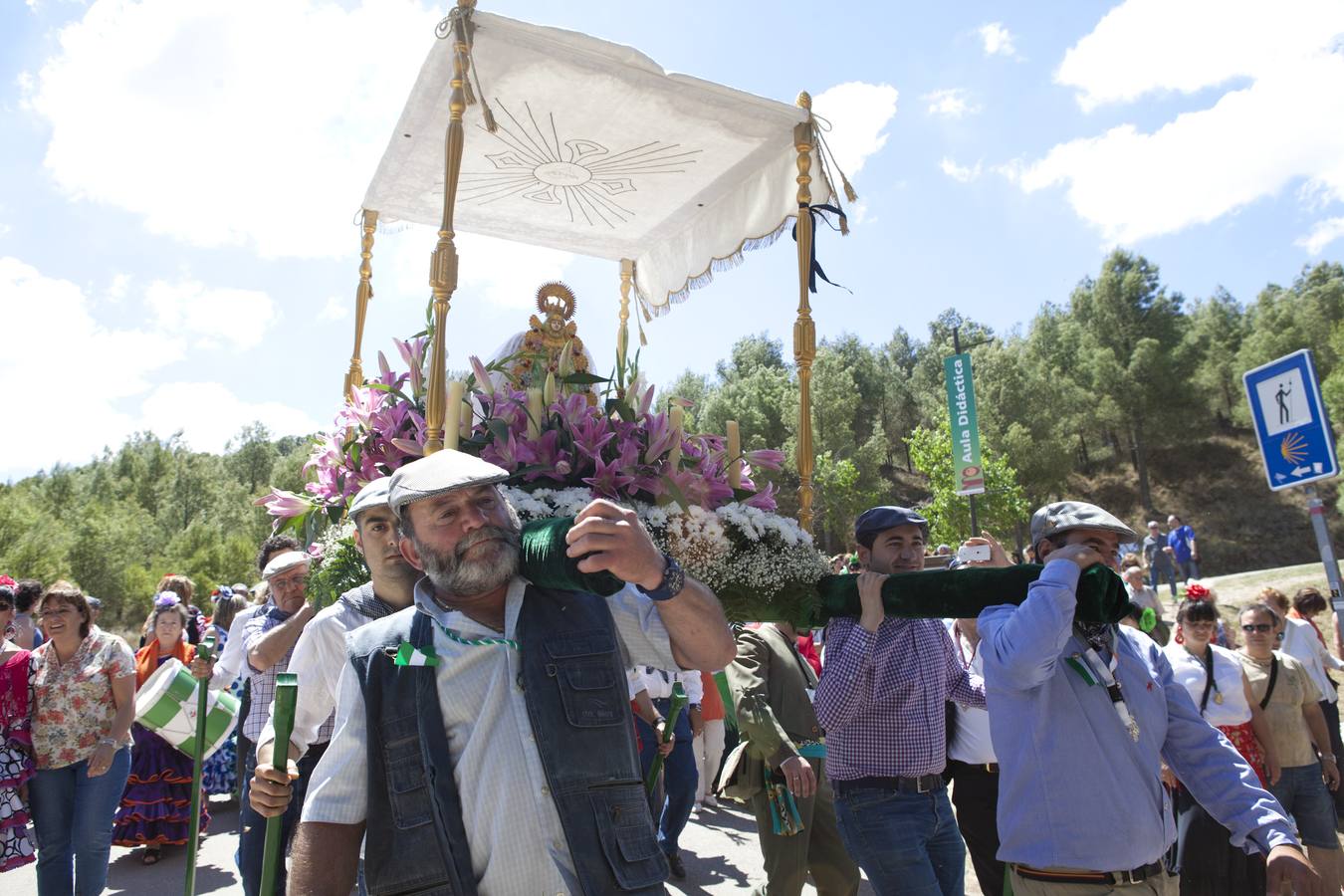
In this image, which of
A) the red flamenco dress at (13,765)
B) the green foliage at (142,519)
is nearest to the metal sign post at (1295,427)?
the red flamenco dress at (13,765)

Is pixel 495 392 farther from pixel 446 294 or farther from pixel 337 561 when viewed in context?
pixel 337 561

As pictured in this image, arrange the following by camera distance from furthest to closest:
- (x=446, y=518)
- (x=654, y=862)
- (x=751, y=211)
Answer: (x=751, y=211) < (x=446, y=518) < (x=654, y=862)

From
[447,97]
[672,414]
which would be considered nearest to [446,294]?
[672,414]

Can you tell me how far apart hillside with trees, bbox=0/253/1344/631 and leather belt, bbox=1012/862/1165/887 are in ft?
95.8

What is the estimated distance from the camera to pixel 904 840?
3.58 meters

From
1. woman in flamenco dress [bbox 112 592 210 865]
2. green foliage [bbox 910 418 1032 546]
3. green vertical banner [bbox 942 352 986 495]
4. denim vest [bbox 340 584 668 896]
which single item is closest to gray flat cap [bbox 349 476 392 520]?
denim vest [bbox 340 584 668 896]

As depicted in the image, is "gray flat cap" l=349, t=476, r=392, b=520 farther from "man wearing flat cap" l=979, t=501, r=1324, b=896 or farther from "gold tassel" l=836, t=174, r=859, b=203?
"gold tassel" l=836, t=174, r=859, b=203

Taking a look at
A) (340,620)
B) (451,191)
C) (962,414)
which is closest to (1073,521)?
(340,620)

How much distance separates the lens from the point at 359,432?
3.53 meters

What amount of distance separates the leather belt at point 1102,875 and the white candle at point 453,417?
8.01 feet

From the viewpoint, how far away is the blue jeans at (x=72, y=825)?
5105 millimetres

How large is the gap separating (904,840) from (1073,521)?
5.16 feet

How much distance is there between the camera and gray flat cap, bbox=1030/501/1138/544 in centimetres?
284

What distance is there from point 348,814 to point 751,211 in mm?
4316
